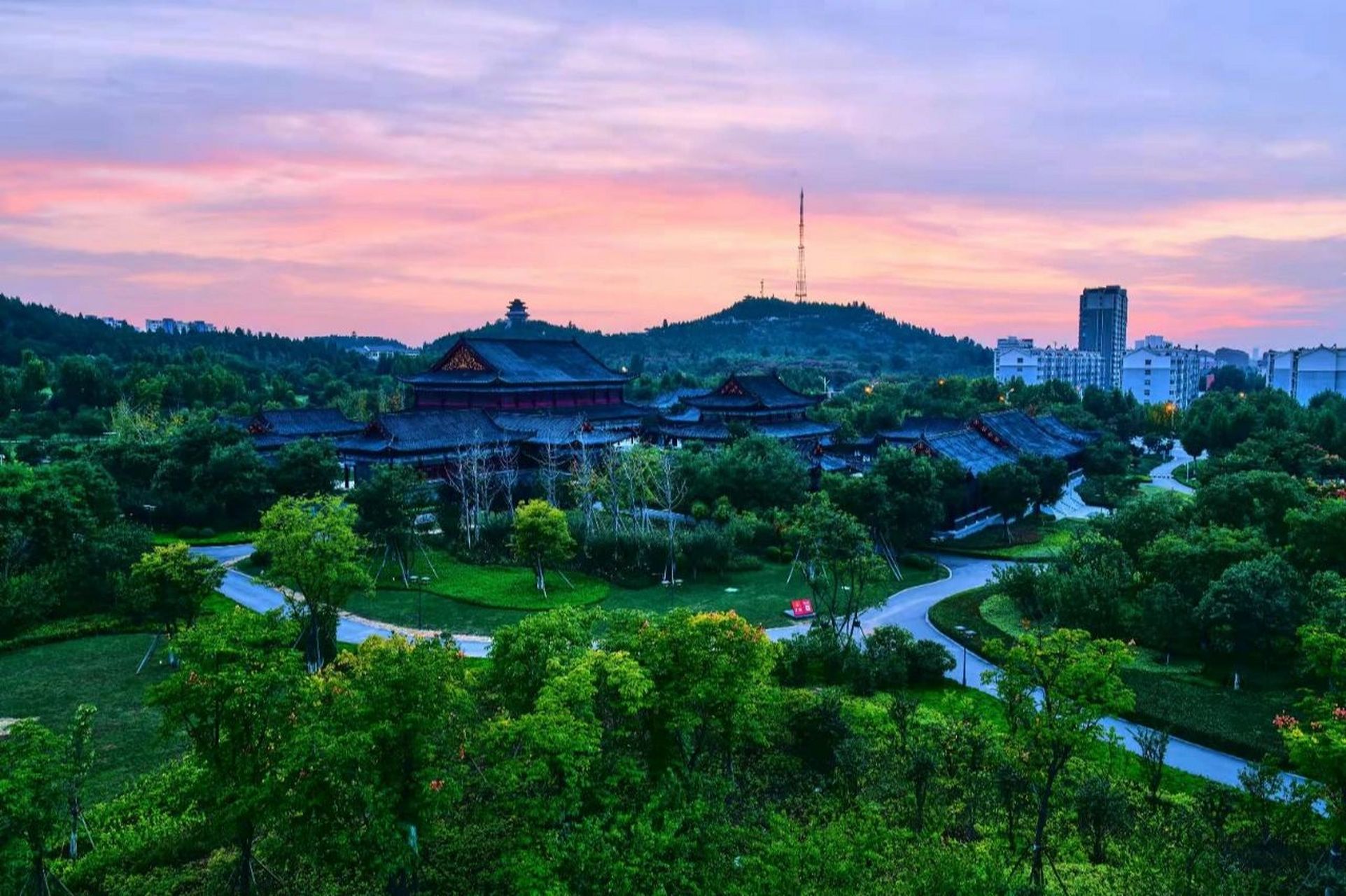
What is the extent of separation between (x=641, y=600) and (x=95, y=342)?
96.5 meters

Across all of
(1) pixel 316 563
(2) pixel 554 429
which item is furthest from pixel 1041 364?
(1) pixel 316 563

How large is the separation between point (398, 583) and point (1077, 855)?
20284mm

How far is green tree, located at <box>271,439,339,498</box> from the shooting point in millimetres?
32750

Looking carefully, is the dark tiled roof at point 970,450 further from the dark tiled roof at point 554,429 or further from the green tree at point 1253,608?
the green tree at point 1253,608

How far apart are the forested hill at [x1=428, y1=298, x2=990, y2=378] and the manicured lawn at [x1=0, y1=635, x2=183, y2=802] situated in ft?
348

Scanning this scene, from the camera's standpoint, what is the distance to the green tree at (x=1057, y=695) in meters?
10.9

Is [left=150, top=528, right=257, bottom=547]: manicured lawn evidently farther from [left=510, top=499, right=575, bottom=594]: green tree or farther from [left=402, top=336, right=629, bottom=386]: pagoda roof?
[left=402, top=336, right=629, bottom=386]: pagoda roof

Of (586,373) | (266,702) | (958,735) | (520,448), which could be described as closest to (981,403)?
(586,373)

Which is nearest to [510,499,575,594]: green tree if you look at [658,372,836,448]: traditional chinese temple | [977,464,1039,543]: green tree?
[977,464,1039,543]: green tree

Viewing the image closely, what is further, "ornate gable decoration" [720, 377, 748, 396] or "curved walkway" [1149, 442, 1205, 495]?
"ornate gable decoration" [720, 377, 748, 396]

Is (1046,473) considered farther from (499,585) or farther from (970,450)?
(499,585)

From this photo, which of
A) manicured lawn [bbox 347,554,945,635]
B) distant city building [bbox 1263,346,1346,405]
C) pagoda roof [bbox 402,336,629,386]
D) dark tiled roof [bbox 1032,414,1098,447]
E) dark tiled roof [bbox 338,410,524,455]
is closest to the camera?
manicured lawn [bbox 347,554,945,635]

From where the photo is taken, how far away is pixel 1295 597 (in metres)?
18.6

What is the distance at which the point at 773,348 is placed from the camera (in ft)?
609
